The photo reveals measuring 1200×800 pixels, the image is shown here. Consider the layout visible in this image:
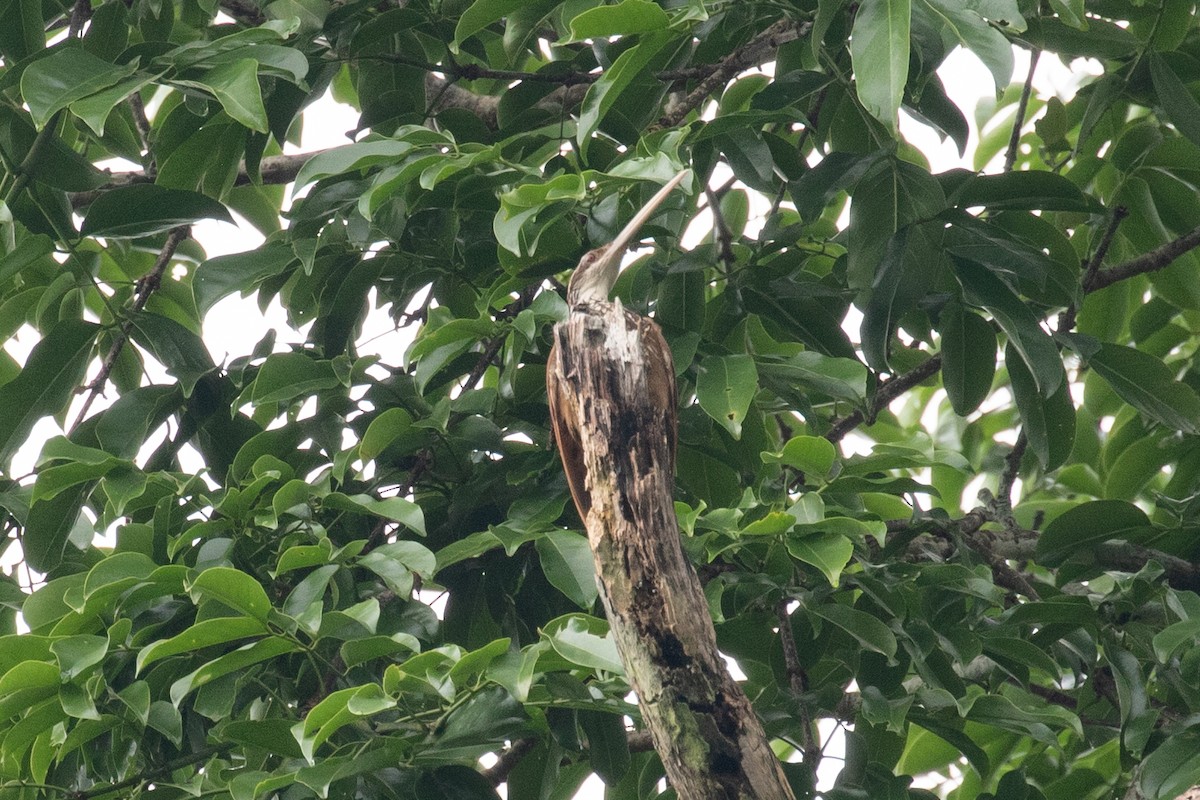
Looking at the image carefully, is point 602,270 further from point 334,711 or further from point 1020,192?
point 1020,192

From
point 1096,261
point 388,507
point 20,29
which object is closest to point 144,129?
point 20,29

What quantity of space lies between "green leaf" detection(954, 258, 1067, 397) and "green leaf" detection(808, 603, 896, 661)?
15.4 inches

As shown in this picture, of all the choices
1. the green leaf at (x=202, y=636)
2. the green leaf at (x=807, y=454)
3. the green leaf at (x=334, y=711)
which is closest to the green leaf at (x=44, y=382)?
the green leaf at (x=202, y=636)

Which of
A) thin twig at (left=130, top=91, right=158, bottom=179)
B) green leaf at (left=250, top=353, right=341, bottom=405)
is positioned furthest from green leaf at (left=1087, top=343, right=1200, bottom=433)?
thin twig at (left=130, top=91, right=158, bottom=179)

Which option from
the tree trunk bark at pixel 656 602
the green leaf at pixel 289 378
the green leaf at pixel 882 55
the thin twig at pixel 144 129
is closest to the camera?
the tree trunk bark at pixel 656 602

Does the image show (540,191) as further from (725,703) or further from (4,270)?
(4,270)

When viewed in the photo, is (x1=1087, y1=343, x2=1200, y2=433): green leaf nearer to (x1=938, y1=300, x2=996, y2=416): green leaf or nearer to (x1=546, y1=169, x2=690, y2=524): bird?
(x1=938, y1=300, x2=996, y2=416): green leaf

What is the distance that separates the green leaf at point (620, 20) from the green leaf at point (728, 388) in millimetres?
349

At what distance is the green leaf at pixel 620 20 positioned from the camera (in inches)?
47.1

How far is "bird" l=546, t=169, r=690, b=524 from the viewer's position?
993mm

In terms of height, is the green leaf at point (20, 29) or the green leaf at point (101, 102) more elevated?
the green leaf at point (20, 29)

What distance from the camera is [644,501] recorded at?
96 cm

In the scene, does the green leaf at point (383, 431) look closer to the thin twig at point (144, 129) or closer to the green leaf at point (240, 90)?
the green leaf at point (240, 90)

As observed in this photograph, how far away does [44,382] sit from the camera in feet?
5.02
